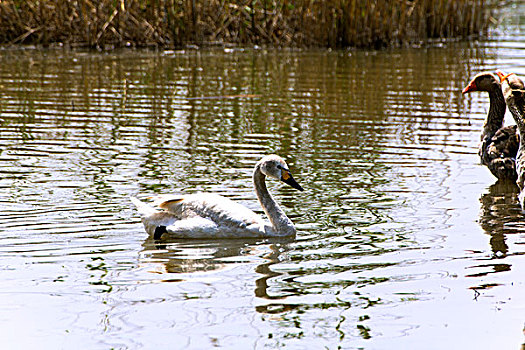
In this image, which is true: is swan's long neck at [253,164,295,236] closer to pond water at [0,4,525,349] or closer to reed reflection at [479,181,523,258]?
pond water at [0,4,525,349]

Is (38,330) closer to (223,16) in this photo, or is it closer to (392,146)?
(392,146)

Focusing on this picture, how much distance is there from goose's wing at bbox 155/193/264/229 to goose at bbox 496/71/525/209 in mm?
2666

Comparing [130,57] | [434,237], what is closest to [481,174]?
[434,237]

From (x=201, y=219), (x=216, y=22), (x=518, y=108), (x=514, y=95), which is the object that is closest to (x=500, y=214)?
(x=518, y=108)

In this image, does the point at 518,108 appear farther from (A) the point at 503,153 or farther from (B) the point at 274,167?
(B) the point at 274,167

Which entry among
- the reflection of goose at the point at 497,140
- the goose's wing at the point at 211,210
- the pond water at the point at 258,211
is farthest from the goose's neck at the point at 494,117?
the goose's wing at the point at 211,210

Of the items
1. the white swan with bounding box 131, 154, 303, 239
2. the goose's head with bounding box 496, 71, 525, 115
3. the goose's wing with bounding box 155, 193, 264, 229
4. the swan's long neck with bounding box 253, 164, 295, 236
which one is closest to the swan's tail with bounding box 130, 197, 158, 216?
the white swan with bounding box 131, 154, 303, 239

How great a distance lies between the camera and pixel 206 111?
1346 cm

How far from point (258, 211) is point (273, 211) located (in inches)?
32.3

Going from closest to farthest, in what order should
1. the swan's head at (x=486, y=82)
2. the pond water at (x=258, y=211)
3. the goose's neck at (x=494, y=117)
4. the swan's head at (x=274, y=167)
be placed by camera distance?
the pond water at (x=258, y=211) → the swan's head at (x=274, y=167) → the goose's neck at (x=494, y=117) → the swan's head at (x=486, y=82)

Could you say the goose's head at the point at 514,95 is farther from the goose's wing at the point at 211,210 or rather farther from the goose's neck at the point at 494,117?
the goose's wing at the point at 211,210

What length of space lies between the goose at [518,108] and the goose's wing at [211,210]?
8.75 ft

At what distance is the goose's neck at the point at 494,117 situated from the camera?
10.7 metres

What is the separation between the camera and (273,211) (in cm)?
765
